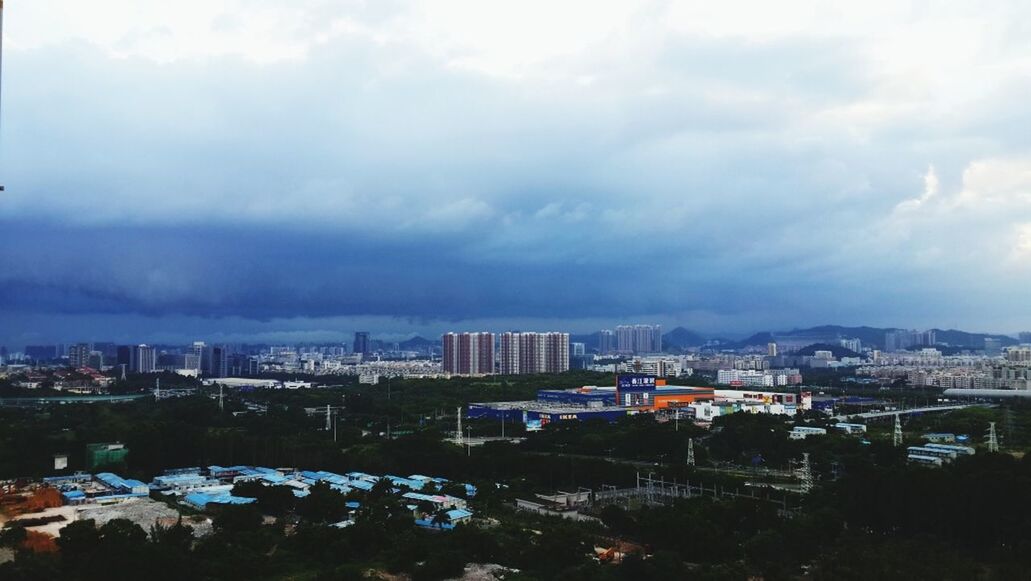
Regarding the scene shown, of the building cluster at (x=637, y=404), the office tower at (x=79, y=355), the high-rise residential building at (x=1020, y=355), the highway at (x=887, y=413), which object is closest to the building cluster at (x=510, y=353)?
the building cluster at (x=637, y=404)

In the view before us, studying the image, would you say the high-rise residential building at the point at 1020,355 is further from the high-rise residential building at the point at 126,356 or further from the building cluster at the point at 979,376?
the high-rise residential building at the point at 126,356

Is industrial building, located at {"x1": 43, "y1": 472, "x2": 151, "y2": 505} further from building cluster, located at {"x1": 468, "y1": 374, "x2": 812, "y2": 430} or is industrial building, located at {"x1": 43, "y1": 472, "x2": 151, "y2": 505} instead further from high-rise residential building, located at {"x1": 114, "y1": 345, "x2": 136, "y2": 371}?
high-rise residential building, located at {"x1": 114, "y1": 345, "x2": 136, "y2": 371}

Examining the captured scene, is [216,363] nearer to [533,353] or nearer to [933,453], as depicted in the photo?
[533,353]

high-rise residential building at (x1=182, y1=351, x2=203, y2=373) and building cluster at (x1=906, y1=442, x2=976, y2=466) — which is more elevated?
high-rise residential building at (x1=182, y1=351, x2=203, y2=373)

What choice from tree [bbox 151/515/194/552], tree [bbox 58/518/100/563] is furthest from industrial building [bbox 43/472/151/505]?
tree [bbox 151/515/194/552]

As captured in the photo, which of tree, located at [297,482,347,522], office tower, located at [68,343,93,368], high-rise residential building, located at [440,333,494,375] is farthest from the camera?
office tower, located at [68,343,93,368]

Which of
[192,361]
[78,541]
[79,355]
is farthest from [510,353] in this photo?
[78,541]
